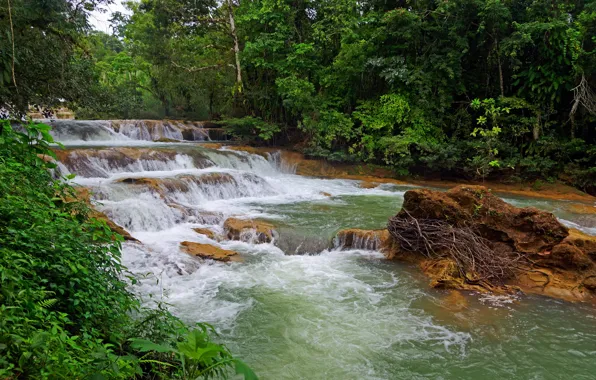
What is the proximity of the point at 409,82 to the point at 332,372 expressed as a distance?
1124 cm

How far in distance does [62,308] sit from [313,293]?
145 inches

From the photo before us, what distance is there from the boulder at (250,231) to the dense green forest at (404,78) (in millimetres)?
3770

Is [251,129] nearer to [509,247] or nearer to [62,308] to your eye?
[509,247]

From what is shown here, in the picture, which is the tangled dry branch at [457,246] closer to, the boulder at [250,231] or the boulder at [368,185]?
the boulder at [250,231]

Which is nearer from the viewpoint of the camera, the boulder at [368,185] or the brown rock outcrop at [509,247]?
the brown rock outcrop at [509,247]

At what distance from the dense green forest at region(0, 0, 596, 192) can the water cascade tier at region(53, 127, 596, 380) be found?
2.42 m

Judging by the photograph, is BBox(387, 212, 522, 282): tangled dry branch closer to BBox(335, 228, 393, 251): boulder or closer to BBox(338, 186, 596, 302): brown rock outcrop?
BBox(338, 186, 596, 302): brown rock outcrop

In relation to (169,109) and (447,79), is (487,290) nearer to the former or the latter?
(447,79)

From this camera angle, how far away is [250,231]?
7.66 m

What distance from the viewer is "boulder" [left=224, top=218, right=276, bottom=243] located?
7574 mm

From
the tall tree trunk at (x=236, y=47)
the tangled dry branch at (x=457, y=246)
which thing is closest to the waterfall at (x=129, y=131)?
the tall tree trunk at (x=236, y=47)

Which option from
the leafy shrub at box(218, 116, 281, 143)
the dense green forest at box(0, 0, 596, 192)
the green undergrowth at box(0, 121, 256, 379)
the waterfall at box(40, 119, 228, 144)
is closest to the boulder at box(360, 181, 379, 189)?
the dense green forest at box(0, 0, 596, 192)

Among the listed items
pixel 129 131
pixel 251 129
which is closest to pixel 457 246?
pixel 251 129

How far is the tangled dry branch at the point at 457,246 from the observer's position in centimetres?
598
